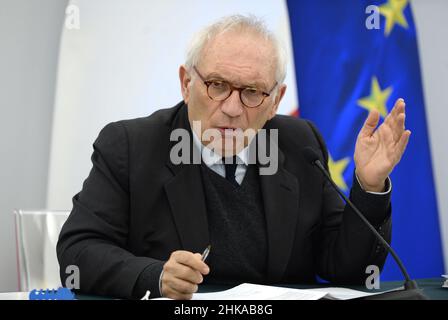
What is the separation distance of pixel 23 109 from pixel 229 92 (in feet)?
5.64

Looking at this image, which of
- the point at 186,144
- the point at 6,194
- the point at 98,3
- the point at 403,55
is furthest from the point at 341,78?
the point at 6,194

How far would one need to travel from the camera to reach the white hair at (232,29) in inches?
72.5

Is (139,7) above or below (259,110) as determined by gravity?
above

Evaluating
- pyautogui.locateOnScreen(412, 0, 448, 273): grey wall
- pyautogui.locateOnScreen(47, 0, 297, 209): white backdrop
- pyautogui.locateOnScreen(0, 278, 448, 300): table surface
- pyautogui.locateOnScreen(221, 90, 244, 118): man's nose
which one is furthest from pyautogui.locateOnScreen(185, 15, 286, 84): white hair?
pyautogui.locateOnScreen(412, 0, 448, 273): grey wall

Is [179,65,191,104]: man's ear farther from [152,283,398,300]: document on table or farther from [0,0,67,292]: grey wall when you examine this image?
[0,0,67,292]: grey wall

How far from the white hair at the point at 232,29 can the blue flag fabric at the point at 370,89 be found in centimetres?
135

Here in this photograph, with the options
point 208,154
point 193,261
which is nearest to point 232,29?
point 208,154

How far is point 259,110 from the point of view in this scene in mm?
1864

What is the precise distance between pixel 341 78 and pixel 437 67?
763mm

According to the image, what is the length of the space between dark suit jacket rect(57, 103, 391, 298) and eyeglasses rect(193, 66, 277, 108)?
211 mm

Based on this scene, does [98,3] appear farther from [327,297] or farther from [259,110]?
[327,297]

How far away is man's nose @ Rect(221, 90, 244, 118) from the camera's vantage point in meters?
1.78
